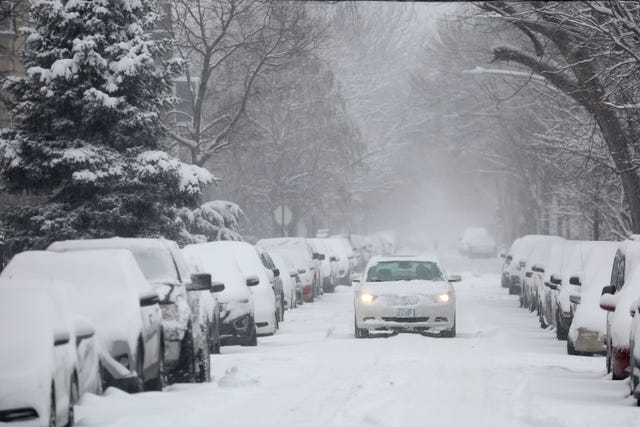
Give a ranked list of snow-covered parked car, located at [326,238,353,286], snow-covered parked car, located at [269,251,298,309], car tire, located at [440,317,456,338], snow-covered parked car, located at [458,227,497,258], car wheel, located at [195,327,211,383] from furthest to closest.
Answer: snow-covered parked car, located at [458,227,497,258], snow-covered parked car, located at [326,238,353,286], snow-covered parked car, located at [269,251,298,309], car tire, located at [440,317,456,338], car wheel, located at [195,327,211,383]

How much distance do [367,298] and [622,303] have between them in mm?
8778

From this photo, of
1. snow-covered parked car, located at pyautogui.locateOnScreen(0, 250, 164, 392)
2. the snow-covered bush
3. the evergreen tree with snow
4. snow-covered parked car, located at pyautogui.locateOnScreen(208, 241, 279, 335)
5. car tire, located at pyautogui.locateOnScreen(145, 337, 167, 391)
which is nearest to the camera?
snow-covered parked car, located at pyautogui.locateOnScreen(0, 250, 164, 392)

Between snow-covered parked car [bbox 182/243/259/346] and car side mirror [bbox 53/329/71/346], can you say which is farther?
snow-covered parked car [bbox 182/243/259/346]

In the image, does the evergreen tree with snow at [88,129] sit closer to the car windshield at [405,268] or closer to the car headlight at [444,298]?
the car windshield at [405,268]

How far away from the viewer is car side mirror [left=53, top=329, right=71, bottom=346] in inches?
425

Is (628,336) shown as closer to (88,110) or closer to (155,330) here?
(155,330)

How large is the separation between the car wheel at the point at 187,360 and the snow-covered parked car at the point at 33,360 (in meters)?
4.34

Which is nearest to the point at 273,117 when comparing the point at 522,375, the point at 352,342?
the point at 352,342

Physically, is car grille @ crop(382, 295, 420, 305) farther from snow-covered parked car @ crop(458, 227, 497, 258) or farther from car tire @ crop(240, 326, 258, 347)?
snow-covered parked car @ crop(458, 227, 497, 258)

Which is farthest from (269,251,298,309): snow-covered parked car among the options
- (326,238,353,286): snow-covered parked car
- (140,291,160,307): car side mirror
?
(140,291,160,307): car side mirror

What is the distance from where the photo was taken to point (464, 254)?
341 feet

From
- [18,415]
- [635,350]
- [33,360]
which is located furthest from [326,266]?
[18,415]

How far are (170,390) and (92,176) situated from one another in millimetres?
12651

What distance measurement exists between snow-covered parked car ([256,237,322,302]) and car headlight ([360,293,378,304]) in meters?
14.1
